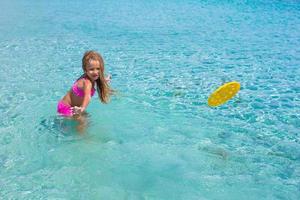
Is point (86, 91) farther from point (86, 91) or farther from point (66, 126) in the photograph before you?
point (66, 126)

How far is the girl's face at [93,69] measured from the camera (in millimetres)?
4573

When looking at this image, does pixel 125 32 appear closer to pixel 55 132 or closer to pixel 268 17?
pixel 268 17

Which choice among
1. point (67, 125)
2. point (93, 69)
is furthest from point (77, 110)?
point (93, 69)

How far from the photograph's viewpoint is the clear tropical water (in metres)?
3.78

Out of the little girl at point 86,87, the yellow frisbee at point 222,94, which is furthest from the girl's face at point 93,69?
the yellow frisbee at point 222,94

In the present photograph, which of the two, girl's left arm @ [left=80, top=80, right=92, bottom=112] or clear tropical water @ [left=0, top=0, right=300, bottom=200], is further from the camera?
girl's left arm @ [left=80, top=80, right=92, bottom=112]

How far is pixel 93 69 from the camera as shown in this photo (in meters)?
4.62

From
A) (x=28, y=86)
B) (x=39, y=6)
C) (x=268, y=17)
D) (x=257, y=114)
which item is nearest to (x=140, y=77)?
(x=28, y=86)

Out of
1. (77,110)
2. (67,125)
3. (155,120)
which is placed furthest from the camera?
(155,120)

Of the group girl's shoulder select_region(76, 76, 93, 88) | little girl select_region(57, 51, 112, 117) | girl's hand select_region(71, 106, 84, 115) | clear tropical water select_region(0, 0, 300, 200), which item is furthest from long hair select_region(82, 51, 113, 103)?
clear tropical water select_region(0, 0, 300, 200)

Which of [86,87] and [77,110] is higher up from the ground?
[86,87]

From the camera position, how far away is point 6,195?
346cm

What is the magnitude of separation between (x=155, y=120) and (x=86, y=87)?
1.20 meters

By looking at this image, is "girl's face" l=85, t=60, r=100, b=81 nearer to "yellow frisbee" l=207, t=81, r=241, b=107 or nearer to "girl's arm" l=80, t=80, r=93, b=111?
"girl's arm" l=80, t=80, r=93, b=111
